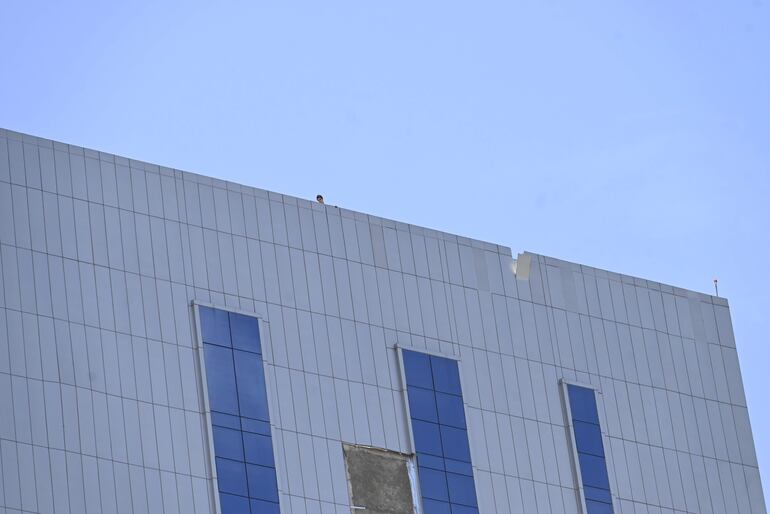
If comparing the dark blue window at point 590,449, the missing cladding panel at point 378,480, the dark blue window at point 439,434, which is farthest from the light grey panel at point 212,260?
the dark blue window at point 590,449

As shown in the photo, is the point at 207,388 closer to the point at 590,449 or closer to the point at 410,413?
the point at 410,413

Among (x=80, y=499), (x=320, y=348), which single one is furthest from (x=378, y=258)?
(x=80, y=499)

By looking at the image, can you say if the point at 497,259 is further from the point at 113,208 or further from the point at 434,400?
the point at 113,208

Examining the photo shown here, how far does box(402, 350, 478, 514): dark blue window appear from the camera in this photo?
82438mm

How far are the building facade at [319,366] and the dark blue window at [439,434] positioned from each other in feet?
0.26

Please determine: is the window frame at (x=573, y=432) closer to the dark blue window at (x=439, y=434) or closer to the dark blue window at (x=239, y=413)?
the dark blue window at (x=439, y=434)

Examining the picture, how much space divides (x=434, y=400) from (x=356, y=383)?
10.9 ft

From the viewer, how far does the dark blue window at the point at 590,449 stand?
86.8 metres

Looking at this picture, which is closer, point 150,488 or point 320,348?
point 150,488

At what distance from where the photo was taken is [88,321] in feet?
251

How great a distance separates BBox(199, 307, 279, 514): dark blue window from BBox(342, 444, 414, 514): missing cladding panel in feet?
11.3

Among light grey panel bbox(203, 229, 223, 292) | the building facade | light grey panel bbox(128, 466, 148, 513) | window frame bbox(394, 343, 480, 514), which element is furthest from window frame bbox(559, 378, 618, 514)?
light grey panel bbox(128, 466, 148, 513)

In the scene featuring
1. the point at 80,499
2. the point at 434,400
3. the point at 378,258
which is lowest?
the point at 80,499

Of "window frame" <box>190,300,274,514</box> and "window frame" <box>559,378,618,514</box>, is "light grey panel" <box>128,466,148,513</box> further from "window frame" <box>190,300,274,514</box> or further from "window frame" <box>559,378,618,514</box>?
"window frame" <box>559,378,618,514</box>
